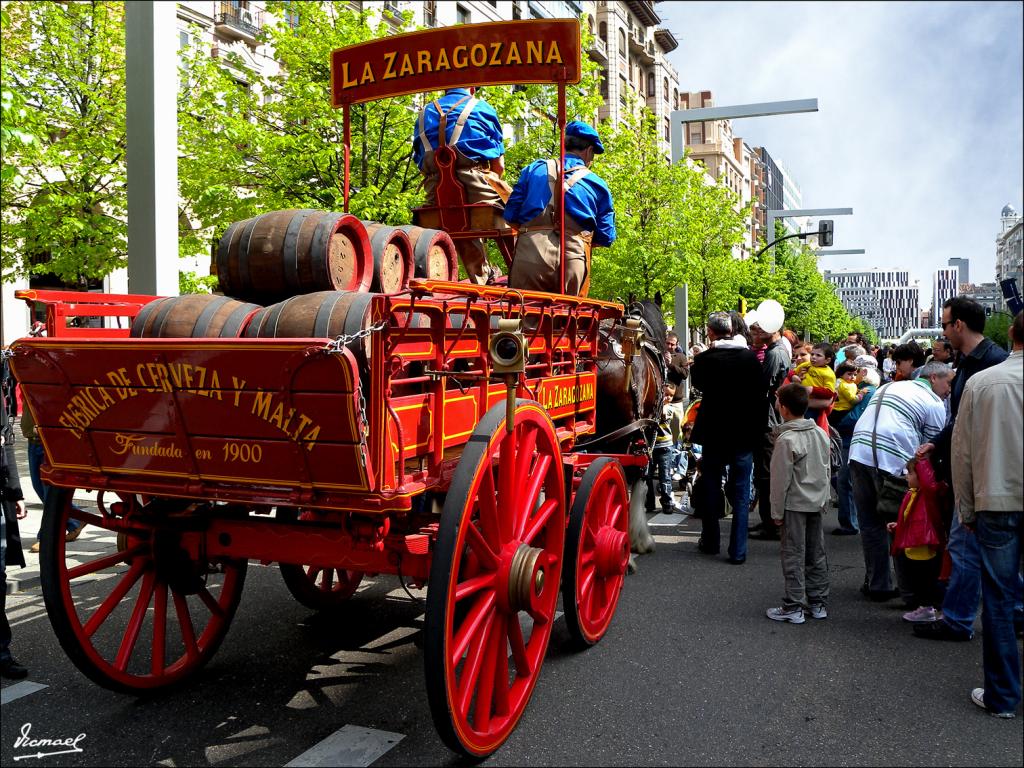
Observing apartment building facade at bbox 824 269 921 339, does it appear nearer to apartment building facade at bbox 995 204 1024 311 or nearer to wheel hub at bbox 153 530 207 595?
apartment building facade at bbox 995 204 1024 311

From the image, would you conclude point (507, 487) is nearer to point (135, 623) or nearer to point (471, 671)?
point (471, 671)

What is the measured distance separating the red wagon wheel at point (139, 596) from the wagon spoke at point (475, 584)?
1300 mm

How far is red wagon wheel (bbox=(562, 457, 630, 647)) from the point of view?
4.35m

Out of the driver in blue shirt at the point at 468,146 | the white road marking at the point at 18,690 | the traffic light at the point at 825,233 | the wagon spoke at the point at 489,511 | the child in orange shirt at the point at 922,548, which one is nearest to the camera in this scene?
the wagon spoke at the point at 489,511

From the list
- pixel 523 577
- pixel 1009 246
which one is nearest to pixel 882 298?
pixel 1009 246

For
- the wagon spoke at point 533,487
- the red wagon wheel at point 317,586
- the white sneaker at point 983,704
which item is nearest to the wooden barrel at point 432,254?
the wagon spoke at point 533,487

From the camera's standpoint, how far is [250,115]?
567 inches

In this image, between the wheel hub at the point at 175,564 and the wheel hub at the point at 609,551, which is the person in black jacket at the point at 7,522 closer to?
the wheel hub at the point at 175,564

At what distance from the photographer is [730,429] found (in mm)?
6828

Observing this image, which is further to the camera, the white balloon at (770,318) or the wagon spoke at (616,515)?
the white balloon at (770,318)

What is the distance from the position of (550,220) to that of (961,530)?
3.00m

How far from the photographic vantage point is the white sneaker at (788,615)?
17.1ft

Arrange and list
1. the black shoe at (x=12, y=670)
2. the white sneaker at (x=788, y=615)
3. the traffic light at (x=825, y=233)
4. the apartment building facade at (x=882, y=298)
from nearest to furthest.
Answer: the black shoe at (x=12, y=670)
the white sneaker at (x=788, y=615)
the traffic light at (x=825, y=233)
the apartment building facade at (x=882, y=298)

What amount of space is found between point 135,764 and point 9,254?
1472 centimetres
